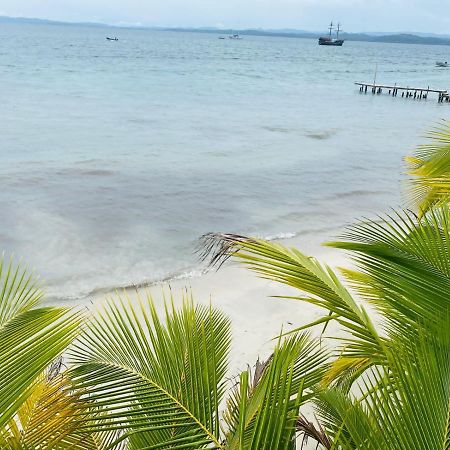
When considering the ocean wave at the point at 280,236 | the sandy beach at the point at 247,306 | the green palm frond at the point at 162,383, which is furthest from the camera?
the ocean wave at the point at 280,236

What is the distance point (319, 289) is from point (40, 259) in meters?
9.27

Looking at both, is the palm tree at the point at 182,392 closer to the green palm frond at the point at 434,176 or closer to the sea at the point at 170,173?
the green palm frond at the point at 434,176

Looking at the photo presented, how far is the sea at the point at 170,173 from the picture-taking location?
11789 mm

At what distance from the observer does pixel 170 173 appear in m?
19.1

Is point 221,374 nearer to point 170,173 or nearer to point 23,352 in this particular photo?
point 23,352

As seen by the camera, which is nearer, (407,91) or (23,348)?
(23,348)

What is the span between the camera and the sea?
38.7ft

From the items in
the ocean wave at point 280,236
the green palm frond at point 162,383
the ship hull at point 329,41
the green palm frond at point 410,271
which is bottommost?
the ship hull at point 329,41

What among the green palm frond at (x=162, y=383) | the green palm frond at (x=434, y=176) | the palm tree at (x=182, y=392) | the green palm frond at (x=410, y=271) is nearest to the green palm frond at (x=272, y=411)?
the palm tree at (x=182, y=392)

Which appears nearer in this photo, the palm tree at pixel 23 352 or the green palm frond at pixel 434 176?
the palm tree at pixel 23 352

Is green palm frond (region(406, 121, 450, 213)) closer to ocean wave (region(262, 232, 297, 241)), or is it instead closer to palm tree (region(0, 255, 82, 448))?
palm tree (region(0, 255, 82, 448))

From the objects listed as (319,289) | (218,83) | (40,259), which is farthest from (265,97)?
(319,289)

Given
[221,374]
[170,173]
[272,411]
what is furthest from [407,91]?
[272,411]

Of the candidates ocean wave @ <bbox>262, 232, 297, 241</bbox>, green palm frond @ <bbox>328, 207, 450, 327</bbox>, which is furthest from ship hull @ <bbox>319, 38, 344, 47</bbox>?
green palm frond @ <bbox>328, 207, 450, 327</bbox>
